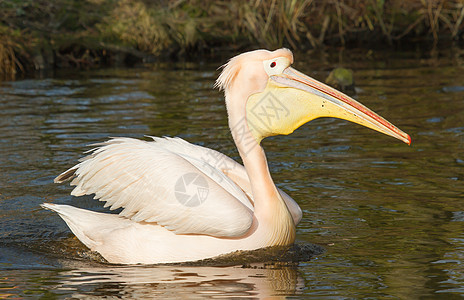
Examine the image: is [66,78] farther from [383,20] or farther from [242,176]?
[242,176]

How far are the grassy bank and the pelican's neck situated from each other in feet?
26.4

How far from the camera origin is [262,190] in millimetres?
4133

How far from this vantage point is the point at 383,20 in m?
14.6

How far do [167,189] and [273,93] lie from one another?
769mm

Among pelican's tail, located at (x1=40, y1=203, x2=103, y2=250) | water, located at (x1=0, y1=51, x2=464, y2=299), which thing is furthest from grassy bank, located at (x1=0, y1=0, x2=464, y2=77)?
pelican's tail, located at (x1=40, y1=203, x2=103, y2=250)

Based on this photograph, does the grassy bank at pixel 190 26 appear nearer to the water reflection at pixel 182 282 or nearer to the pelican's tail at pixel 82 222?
the pelican's tail at pixel 82 222

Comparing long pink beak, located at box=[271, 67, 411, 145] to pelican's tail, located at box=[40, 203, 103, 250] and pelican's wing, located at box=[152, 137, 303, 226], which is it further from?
pelican's tail, located at box=[40, 203, 103, 250]

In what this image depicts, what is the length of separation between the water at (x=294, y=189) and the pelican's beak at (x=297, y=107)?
72cm

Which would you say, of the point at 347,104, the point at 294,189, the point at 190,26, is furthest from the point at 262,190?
the point at 190,26

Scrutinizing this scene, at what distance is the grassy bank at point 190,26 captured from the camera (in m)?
12.4

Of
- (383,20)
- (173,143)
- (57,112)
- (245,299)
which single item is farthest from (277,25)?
(245,299)

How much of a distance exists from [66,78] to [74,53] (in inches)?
62.3

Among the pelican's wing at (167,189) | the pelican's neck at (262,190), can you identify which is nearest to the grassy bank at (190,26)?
the pelican's wing at (167,189)

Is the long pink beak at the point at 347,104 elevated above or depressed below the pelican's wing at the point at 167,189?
above
